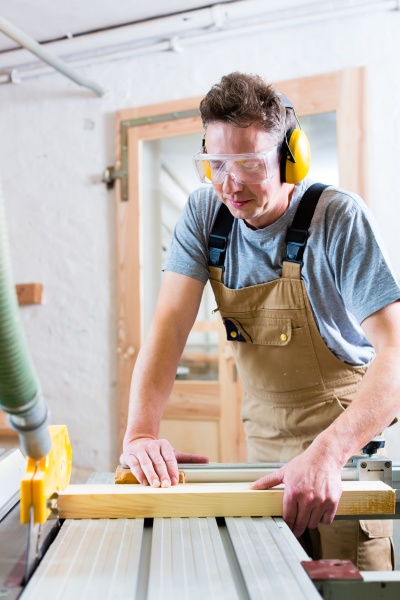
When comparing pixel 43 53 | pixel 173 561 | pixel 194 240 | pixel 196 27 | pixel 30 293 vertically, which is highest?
pixel 196 27

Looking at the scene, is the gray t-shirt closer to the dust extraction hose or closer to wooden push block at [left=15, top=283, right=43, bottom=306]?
the dust extraction hose

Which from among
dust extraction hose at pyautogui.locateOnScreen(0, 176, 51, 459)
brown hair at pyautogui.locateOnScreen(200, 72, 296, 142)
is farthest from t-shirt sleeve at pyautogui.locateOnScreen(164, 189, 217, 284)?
dust extraction hose at pyautogui.locateOnScreen(0, 176, 51, 459)

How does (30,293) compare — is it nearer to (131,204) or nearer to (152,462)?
(131,204)

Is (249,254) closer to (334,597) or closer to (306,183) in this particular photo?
(306,183)

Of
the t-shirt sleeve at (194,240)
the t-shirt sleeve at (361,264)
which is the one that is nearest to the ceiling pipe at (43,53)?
the t-shirt sleeve at (194,240)

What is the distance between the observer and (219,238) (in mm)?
1729

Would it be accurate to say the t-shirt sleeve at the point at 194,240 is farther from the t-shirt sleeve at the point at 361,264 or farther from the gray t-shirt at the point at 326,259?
the t-shirt sleeve at the point at 361,264

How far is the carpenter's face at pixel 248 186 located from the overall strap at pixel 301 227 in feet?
0.23

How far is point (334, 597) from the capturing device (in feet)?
2.68

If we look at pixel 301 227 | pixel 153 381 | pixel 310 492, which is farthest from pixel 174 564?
pixel 301 227

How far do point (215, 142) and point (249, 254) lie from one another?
348 millimetres

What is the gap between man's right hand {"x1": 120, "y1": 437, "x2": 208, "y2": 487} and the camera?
1.22 m

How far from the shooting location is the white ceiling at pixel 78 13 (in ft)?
9.62

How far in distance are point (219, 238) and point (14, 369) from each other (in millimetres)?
1123
